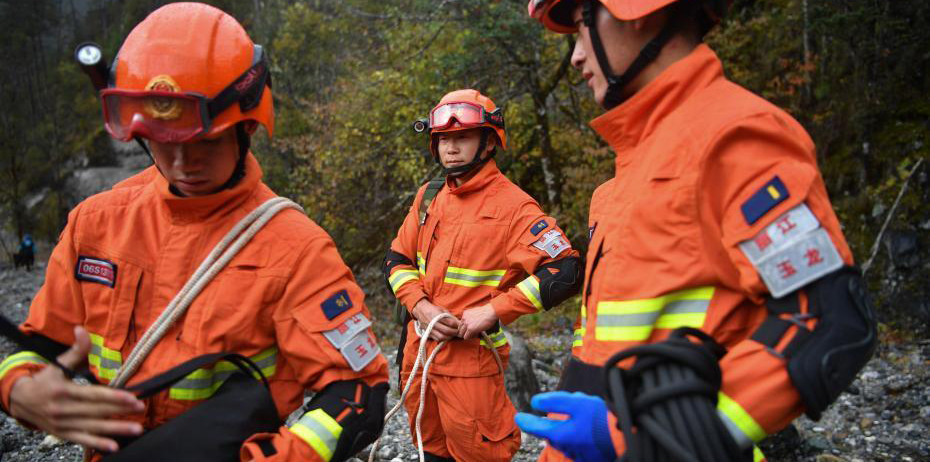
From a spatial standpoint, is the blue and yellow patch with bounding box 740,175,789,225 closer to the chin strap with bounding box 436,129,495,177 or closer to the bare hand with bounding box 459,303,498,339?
the bare hand with bounding box 459,303,498,339

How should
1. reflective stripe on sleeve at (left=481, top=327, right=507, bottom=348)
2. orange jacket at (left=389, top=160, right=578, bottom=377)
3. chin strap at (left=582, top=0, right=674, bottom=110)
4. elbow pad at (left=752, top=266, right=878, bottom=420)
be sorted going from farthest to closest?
reflective stripe on sleeve at (left=481, top=327, right=507, bottom=348) → orange jacket at (left=389, top=160, right=578, bottom=377) → chin strap at (left=582, top=0, right=674, bottom=110) → elbow pad at (left=752, top=266, right=878, bottom=420)

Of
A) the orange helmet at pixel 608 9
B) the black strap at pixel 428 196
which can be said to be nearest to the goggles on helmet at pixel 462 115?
the black strap at pixel 428 196

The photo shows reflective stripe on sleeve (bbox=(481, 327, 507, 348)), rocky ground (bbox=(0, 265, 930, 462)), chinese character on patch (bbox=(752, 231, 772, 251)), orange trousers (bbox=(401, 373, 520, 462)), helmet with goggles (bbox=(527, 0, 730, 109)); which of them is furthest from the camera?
rocky ground (bbox=(0, 265, 930, 462))

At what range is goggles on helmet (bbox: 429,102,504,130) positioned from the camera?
4.25 meters

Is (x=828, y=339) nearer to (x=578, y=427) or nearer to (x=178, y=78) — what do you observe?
(x=578, y=427)

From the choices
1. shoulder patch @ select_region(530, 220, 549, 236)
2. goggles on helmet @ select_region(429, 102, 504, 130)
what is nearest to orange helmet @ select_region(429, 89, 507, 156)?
goggles on helmet @ select_region(429, 102, 504, 130)

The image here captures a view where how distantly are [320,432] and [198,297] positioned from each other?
56cm

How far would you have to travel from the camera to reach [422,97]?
11.2m

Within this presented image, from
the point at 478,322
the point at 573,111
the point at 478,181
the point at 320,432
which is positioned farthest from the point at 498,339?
the point at 573,111

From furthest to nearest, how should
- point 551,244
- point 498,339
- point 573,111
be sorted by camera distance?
point 573,111 < point 498,339 < point 551,244

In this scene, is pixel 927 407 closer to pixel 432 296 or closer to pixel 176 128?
pixel 432 296

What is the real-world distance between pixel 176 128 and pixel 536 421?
1.36 meters

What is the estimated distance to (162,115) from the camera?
1784 mm

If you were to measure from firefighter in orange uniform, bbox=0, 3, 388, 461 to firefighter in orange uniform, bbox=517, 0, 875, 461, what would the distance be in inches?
24.8
